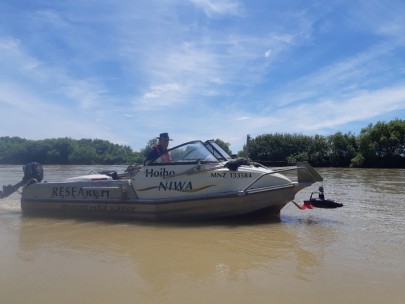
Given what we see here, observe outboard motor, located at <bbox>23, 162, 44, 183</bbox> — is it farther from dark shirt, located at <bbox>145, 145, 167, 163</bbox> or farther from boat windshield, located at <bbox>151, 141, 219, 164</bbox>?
boat windshield, located at <bbox>151, 141, 219, 164</bbox>

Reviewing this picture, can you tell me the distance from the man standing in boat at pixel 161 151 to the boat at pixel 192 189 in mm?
56

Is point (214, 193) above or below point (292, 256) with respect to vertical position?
above

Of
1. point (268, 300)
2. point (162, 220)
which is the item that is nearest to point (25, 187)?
point (162, 220)

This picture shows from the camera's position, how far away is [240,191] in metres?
7.38

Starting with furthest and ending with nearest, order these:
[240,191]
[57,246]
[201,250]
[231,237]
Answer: [240,191], [231,237], [57,246], [201,250]

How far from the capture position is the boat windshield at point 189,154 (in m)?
7.97

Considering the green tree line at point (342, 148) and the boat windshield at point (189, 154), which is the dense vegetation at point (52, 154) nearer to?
the green tree line at point (342, 148)

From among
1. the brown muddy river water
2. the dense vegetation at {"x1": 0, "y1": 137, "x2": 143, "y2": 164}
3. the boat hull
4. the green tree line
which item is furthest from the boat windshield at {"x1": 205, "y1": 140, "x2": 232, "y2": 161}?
the dense vegetation at {"x1": 0, "y1": 137, "x2": 143, "y2": 164}

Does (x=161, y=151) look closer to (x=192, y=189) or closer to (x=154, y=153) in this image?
(x=154, y=153)

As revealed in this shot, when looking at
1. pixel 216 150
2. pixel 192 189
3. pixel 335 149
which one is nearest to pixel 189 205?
pixel 192 189

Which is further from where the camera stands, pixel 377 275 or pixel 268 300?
pixel 377 275

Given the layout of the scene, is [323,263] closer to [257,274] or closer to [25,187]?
[257,274]

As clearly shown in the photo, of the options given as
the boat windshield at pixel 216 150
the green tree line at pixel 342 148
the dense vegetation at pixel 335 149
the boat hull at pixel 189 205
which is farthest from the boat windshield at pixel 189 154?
the green tree line at pixel 342 148

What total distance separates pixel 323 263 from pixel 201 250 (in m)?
1.72
